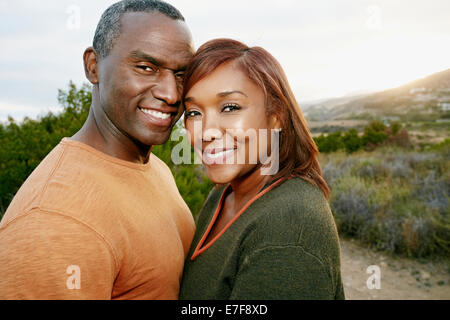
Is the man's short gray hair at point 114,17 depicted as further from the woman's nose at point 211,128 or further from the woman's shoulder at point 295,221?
the woman's shoulder at point 295,221

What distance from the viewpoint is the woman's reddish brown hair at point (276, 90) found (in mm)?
1682

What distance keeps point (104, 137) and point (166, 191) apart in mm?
554

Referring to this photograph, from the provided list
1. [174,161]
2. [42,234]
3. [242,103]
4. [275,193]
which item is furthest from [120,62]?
[174,161]

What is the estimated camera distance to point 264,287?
118cm

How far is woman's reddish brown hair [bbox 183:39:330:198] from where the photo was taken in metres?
1.68

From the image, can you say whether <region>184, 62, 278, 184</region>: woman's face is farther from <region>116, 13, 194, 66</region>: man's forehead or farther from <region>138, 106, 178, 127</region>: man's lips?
<region>116, 13, 194, 66</region>: man's forehead

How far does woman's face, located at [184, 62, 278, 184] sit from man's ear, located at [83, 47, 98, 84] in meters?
0.61

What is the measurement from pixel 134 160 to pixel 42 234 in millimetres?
802

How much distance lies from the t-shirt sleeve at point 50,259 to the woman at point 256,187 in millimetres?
558

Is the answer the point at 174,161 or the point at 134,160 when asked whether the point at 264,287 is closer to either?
the point at 134,160

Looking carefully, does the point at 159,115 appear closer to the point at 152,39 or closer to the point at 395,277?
the point at 152,39

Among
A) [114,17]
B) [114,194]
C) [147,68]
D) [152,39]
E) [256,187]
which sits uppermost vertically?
[114,17]

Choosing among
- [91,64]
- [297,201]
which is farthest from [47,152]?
[297,201]

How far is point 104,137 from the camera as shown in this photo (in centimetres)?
177
